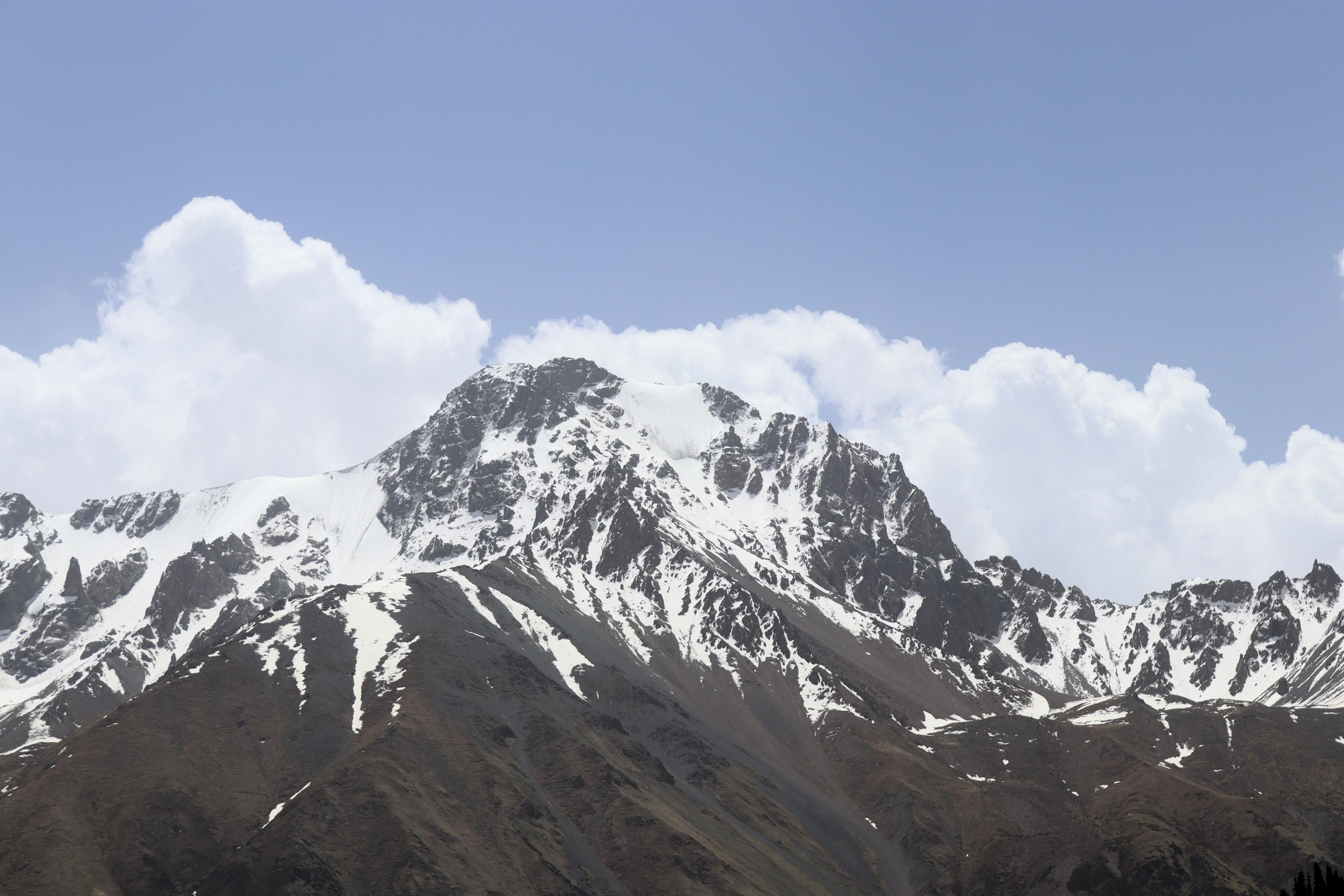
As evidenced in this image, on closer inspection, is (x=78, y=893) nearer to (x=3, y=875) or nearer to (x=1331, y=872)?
(x=3, y=875)

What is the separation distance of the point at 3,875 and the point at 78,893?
13.6 metres

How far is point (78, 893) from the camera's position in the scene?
197750 mm

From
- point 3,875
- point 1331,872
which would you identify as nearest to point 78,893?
point 3,875

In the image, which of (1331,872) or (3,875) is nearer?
(1331,872)

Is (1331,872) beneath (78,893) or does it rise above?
beneath

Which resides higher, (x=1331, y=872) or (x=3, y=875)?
(x=3, y=875)

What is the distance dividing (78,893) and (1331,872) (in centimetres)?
18739

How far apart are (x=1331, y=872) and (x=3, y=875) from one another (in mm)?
200601

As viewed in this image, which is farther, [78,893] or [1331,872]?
[78,893]

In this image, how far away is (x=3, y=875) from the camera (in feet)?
655

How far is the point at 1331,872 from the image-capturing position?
160 meters
